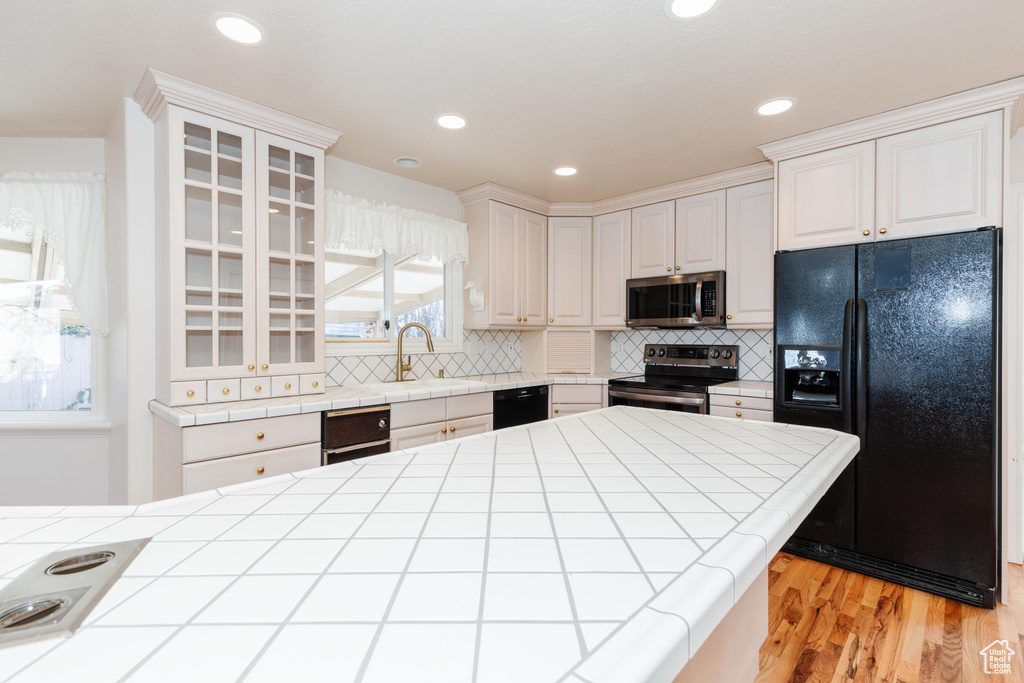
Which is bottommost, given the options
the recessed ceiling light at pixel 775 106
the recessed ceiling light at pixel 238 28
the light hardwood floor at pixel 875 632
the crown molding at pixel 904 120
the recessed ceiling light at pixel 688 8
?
the light hardwood floor at pixel 875 632

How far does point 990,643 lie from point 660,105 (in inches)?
102

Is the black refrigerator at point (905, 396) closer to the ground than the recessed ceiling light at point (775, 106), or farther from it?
closer to the ground

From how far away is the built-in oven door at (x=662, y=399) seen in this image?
3.04 m

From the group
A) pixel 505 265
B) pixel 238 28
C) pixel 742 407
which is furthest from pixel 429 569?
pixel 505 265

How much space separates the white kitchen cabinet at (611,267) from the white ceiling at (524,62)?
108 cm

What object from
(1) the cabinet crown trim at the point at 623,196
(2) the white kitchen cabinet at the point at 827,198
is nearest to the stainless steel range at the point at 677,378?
(2) the white kitchen cabinet at the point at 827,198

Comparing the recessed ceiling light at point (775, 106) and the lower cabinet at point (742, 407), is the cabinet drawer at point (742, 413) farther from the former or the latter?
the recessed ceiling light at point (775, 106)

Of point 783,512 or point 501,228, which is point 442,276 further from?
point 783,512

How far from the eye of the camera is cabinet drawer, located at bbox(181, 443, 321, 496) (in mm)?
1949

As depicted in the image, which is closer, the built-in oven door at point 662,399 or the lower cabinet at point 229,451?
the lower cabinet at point 229,451

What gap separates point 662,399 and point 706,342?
2.52ft

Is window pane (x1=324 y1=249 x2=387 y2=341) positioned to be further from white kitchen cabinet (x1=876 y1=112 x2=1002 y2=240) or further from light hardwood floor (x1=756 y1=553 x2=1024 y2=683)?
white kitchen cabinet (x1=876 y1=112 x2=1002 y2=240)

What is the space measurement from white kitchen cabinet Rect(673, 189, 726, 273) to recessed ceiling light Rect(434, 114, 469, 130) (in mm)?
1756

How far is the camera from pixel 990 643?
1890 mm
